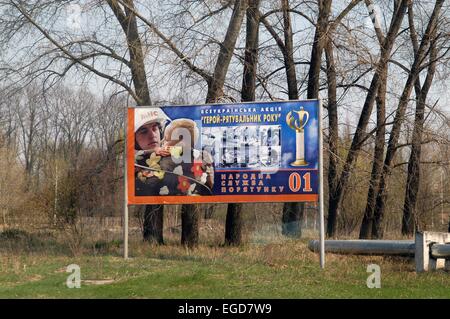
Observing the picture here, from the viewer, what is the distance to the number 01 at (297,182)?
50.5 ft

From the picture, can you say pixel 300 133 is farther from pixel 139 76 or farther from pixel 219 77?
pixel 139 76

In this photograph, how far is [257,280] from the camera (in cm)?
1312

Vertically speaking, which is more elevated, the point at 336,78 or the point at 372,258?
the point at 336,78

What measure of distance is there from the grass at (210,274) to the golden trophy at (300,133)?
2.37m

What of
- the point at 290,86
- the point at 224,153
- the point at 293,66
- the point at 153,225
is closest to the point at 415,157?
the point at 290,86

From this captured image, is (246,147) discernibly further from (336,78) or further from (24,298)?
(336,78)

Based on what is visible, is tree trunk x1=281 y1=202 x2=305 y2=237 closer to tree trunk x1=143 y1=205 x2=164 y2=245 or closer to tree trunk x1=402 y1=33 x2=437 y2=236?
tree trunk x1=402 y1=33 x2=437 y2=236

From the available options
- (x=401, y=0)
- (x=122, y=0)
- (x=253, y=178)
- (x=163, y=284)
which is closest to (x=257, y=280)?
(x=163, y=284)

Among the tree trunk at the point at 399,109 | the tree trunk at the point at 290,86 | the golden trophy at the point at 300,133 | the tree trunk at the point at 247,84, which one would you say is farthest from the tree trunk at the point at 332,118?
the golden trophy at the point at 300,133

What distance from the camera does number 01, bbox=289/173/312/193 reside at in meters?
15.4

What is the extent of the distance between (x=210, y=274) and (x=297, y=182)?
316 cm

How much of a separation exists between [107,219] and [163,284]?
A: 16025 millimetres

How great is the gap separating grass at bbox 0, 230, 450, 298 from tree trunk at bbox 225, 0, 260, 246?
1945 millimetres

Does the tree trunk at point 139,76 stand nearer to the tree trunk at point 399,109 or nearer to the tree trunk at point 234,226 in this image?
the tree trunk at point 234,226
